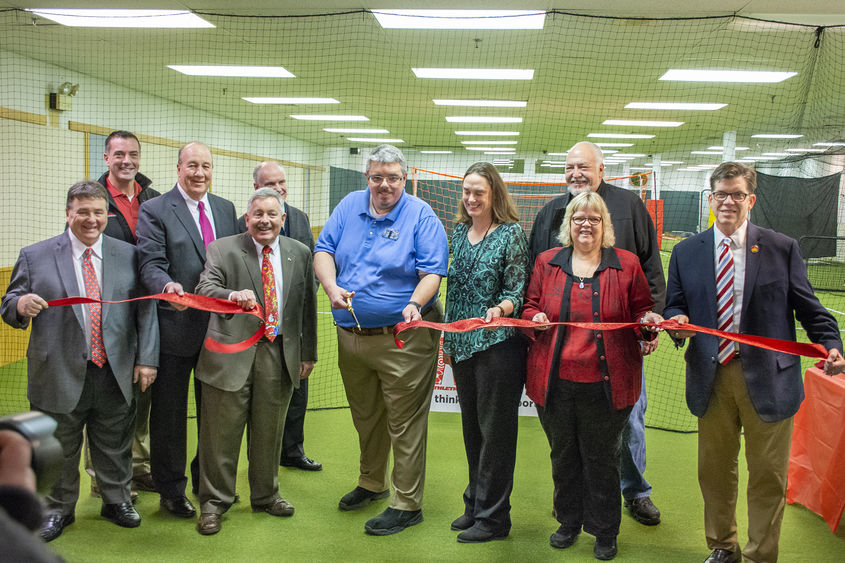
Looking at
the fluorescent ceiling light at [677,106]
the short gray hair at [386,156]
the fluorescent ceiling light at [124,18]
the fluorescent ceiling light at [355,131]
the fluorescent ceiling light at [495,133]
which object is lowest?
the short gray hair at [386,156]

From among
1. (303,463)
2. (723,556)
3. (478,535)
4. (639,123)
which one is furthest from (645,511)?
(639,123)

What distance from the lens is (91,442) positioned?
299 centimetres

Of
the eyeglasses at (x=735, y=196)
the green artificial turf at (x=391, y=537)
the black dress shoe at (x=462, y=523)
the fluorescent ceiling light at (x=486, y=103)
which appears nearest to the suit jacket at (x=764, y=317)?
the eyeglasses at (x=735, y=196)

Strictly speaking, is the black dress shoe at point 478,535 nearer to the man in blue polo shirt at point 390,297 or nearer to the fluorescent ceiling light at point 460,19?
the man in blue polo shirt at point 390,297

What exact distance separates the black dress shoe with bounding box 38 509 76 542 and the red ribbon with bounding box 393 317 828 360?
6.08ft

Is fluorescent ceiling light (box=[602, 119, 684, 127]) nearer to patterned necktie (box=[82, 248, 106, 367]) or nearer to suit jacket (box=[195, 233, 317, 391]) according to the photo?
suit jacket (box=[195, 233, 317, 391])

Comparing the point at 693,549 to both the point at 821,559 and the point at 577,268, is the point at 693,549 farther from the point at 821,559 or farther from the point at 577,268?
the point at 577,268

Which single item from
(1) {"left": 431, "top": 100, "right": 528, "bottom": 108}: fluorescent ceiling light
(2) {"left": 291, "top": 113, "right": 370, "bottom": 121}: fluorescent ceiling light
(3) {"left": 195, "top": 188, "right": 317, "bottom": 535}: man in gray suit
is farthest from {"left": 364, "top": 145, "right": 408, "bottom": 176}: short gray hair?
(2) {"left": 291, "top": 113, "right": 370, "bottom": 121}: fluorescent ceiling light

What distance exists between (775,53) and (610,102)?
12.4ft

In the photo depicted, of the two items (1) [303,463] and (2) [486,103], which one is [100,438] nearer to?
(1) [303,463]

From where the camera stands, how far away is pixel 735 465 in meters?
2.64

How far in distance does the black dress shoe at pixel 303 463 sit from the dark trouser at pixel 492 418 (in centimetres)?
124

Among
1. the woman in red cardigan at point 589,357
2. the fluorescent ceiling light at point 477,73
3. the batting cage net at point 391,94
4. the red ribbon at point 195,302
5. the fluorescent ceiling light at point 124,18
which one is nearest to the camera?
the woman in red cardigan at point 589,357

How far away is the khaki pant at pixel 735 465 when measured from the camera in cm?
250
